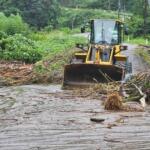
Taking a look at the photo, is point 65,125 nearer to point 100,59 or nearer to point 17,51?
point 100,59

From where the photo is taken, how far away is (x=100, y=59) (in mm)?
22359

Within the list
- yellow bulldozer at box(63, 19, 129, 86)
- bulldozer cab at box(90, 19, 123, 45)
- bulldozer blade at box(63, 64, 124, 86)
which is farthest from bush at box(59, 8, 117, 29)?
bulldozer blade at box(63, 64, 124, 86)

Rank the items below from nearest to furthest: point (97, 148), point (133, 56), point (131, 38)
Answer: point (97, 148)
point (133, 56)
point (131, 38)

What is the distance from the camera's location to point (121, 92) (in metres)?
17.2

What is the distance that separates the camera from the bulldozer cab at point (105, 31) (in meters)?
23.9

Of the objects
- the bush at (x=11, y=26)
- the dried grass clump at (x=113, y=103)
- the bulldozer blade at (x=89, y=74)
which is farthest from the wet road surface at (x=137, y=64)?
the bush at (x=11, y=26)

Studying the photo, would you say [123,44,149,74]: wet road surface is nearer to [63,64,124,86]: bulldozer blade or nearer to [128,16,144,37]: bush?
[63,64,124,86]: bulldozer blade

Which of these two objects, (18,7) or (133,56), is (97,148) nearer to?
(133,56)

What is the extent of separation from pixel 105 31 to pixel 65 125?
1136 cm

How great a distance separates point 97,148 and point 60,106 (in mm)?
5765

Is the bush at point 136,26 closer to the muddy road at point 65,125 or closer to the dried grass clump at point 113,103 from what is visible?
the muddy road at point 65,125

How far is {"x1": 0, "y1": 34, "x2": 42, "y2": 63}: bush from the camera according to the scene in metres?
29.2

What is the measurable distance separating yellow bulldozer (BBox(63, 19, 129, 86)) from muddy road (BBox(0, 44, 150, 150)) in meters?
1.87

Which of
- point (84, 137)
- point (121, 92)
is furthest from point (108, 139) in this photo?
point (121, 92)
